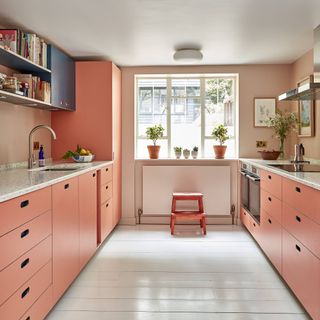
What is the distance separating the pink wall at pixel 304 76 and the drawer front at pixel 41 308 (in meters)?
3.01

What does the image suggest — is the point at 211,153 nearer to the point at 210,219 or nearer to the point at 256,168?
the point at 210,219

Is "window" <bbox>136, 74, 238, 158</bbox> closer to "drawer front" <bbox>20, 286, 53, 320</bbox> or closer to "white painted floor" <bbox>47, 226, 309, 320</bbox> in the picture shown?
"white painted floor" <bbox>47, 226, 309, 320</bbox>

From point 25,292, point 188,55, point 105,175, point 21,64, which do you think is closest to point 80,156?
point 105,175

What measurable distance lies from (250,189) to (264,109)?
1.26 m

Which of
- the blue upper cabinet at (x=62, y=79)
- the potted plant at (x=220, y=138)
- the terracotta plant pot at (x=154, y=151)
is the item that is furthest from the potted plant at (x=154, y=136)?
the blue upper cabinet at (x=62, y=79)

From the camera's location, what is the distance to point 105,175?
3.77 meters

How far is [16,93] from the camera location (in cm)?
272

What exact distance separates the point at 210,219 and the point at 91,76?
2493 millimetres

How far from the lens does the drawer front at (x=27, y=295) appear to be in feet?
5.21

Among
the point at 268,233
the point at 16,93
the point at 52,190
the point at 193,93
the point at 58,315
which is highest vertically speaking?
the point at 193,93

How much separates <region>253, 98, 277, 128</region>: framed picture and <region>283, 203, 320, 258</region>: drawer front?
7.36 feet

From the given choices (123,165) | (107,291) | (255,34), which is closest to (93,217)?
(107,291)

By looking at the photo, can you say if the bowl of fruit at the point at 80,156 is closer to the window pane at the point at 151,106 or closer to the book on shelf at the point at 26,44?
the book on shelf at the point at 26,44

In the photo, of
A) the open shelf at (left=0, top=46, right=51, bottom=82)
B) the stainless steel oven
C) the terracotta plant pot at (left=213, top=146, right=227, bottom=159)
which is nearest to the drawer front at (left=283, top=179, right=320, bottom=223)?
the stainless steel oven
